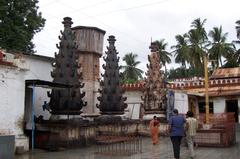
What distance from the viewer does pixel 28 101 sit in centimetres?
1944

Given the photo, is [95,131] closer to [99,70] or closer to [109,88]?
[109,88]

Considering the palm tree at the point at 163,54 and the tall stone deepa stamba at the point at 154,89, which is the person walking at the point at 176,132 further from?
the palm tree at the point at 163,54

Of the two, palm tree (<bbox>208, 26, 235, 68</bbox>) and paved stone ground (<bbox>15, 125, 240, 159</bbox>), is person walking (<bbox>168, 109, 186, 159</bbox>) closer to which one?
paved stone ground (<bbox>15, 125, 240, 159</bbox>)

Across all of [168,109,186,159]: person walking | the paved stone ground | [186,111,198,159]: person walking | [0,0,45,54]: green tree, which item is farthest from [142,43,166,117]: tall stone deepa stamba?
[168,109,186,159]: person walking

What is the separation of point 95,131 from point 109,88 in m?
4.85

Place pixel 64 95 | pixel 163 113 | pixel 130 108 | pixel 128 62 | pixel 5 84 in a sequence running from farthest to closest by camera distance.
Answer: pixel 128 62 → pixel 130 108 → pixel 163 113 → pixel 64 95 → pixel 5 84

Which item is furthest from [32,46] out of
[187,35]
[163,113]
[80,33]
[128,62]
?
[128,62]

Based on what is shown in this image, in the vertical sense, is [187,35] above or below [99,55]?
above

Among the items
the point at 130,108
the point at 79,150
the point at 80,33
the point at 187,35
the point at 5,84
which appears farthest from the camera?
the point at 187,35

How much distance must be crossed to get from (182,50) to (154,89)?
28.1 meters

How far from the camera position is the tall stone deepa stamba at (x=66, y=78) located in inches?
743

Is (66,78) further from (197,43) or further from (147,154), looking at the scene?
(197,43)

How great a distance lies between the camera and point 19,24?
30.2 m

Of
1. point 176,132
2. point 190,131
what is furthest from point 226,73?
point 176,132
